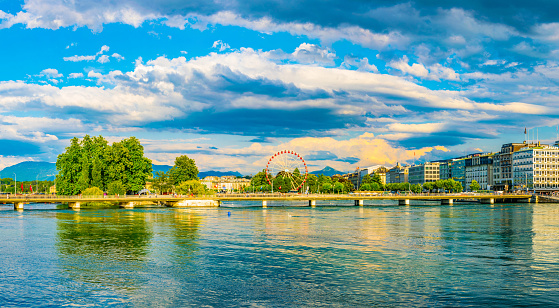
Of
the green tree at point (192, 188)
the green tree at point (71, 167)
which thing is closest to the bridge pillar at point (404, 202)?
the green tree at point (192, 188)

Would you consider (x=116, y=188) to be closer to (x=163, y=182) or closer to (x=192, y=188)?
(x=192, y=188)

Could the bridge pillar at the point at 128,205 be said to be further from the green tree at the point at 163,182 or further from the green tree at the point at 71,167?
the green tree at the point at 163,182

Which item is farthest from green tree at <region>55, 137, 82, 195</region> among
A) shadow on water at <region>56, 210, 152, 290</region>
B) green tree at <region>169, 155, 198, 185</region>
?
shadow on water at <region>56, 210, 152, 290</region>

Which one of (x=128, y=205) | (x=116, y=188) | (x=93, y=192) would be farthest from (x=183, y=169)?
(x=93, y=192)

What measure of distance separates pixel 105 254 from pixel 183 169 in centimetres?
12086

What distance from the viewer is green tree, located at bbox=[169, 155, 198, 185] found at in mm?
162500

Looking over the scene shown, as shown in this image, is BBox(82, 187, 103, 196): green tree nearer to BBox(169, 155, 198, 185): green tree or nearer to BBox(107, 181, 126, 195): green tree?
BBox(107, 181, 126, 195): green tree

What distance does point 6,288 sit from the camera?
95.3ft

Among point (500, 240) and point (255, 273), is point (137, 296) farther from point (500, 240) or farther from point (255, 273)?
point (500, 240)

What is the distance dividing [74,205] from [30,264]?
306ft

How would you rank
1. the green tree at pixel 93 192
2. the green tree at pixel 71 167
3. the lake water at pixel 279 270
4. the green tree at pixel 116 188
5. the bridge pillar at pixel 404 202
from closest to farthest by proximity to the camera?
the lake water at pixel 279 270
the green tree at pixel 93 192
the green tree at pixel 116 188
the green tree at pixel 71 167
the bridge pillar at pixel 404 202

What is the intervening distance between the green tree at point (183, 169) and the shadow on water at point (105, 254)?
313 ft

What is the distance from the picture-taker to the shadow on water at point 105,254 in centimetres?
3198

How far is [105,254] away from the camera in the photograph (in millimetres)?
42375
